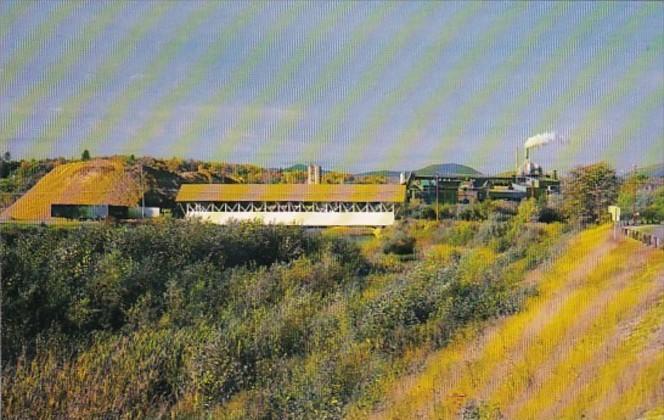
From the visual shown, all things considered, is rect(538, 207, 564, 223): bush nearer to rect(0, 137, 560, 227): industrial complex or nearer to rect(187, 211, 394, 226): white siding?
rect(0, 137, 560, 227): industrial complex

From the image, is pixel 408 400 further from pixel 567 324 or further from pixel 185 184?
pixel 185 184

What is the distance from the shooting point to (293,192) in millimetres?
5359

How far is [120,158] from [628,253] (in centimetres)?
369

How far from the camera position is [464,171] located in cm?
531

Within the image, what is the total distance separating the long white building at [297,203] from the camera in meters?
5.30

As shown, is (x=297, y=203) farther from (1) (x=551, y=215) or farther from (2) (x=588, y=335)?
(2) (x=588, y=335)

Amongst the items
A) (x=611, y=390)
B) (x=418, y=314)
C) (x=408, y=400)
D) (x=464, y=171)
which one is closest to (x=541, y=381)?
(x=611, y=390)

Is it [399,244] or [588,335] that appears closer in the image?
[588,335]

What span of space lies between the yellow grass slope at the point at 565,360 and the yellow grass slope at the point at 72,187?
2.51 metres

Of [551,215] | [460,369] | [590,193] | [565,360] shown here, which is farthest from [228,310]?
[590,193]

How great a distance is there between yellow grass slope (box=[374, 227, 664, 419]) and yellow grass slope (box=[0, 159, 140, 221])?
251 centimetres

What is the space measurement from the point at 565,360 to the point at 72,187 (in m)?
3.38

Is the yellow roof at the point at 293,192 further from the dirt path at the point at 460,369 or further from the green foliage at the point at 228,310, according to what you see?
the dirt path at the point at 460,369

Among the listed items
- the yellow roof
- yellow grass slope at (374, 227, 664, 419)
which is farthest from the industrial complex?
yellow grass slope at (374, 227, 664, 419)
